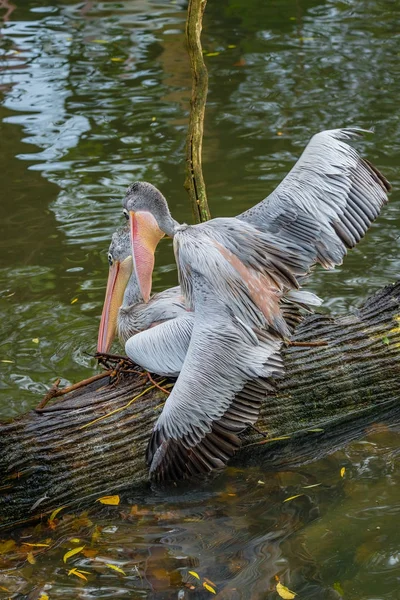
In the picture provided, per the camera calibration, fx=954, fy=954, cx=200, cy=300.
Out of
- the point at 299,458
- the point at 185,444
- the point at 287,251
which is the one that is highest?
the point at 287,251

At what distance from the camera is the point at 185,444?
4.96 m

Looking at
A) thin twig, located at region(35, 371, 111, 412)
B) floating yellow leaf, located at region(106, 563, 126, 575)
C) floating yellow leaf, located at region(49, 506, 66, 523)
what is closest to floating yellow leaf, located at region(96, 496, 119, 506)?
floating yellow leaf, located at region(49, 506, 66, 523)

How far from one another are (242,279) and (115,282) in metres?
1.77

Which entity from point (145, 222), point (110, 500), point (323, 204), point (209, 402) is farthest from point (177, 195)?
point (209, 402)

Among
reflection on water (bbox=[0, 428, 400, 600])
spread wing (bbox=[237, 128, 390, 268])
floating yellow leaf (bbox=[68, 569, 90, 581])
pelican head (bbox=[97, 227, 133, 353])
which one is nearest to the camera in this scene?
reflection on water (bbox=[0, 428, 400, 600])

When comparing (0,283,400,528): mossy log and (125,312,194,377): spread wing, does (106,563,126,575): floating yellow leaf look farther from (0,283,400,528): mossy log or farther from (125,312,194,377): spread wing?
(125,312,194,377): spread wing

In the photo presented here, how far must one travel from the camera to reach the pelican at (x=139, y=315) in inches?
213

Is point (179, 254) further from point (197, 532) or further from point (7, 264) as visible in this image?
point (7, 264)

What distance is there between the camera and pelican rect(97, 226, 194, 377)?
5402mm

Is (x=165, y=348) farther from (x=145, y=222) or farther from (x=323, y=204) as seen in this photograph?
(x=323, y=204)

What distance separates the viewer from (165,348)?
213 inches

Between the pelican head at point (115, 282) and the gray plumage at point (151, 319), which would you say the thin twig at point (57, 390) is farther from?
the pelican head at point (115, 282)

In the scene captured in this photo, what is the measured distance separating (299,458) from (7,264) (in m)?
3.72

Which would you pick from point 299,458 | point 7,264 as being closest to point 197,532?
point 299,458
